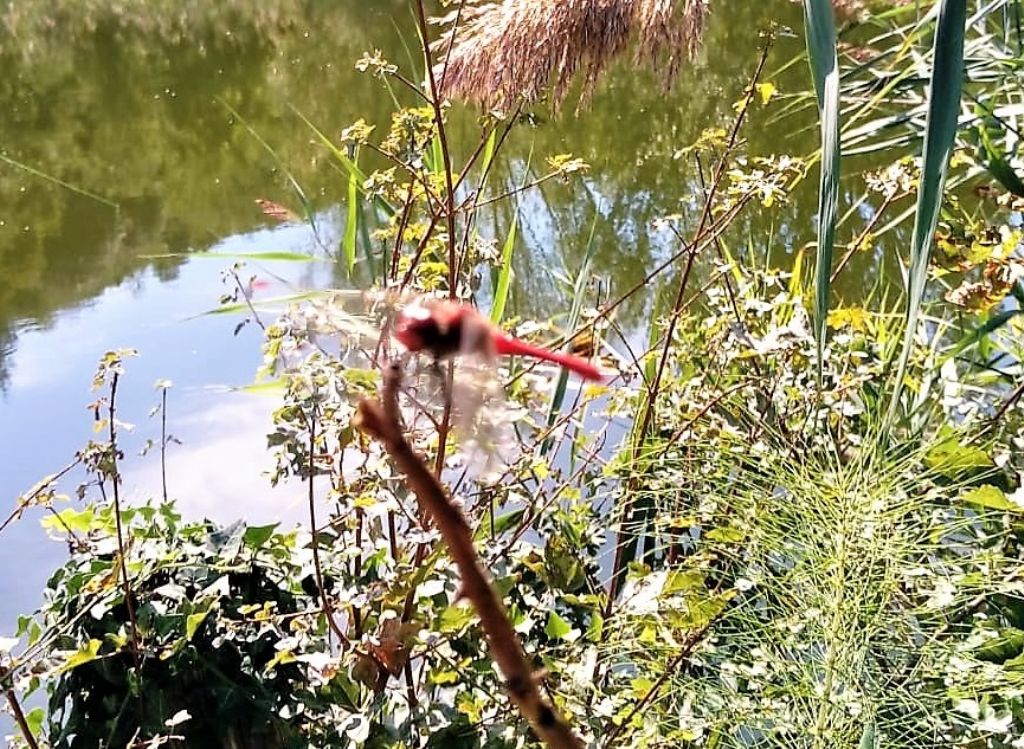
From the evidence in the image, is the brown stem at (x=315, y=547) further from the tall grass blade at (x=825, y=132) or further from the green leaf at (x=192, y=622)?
the tall grass blade at (x=825, y=132)

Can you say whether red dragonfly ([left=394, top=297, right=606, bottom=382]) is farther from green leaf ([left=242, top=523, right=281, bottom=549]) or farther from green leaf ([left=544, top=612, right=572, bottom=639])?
green leaf ([left=242, top=523, right=281, bottom=549])

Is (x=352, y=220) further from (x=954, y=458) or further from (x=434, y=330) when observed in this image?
(x=434, y=330)

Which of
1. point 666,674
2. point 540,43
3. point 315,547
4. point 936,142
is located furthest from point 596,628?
point 540,43

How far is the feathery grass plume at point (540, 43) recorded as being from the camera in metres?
1.50

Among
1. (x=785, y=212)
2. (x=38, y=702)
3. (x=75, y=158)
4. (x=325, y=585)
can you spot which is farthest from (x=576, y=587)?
(x=75, y=158)

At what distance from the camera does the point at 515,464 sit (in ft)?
3.34

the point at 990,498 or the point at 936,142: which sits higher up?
the point at 936,142

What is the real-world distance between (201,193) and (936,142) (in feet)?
15.0

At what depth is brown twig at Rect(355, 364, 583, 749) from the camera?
7.2 inches

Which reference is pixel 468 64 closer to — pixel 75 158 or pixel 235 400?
pixel 235 400

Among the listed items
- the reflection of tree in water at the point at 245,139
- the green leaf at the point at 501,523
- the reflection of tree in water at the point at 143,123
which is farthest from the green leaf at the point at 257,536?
the reflection of tree in water at the point at 143,123

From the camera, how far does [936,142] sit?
0.51m

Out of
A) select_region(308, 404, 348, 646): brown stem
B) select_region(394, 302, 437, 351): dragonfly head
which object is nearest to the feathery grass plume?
select_region(308, 404, 348, 646): brown stem

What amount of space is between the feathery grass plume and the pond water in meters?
0.18
